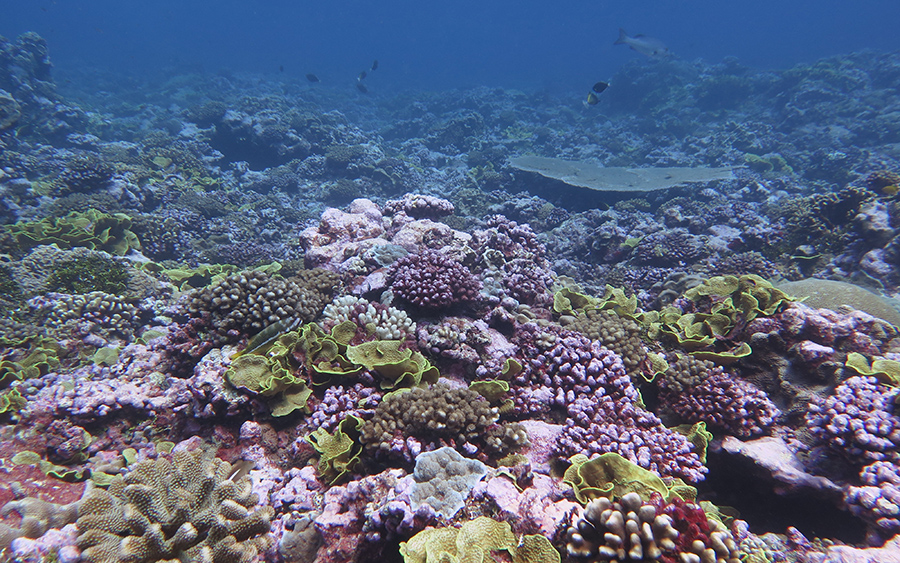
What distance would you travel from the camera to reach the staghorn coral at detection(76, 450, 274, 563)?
7.29 feet

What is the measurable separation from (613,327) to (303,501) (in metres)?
4.04

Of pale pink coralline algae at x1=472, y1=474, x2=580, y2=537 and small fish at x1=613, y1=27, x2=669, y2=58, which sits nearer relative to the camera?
pale pink coralline algae at x1=472, y1=474, x2=580, y2=537

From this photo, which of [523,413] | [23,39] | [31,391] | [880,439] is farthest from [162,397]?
[23,39]

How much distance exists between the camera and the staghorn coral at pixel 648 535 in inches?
80.7

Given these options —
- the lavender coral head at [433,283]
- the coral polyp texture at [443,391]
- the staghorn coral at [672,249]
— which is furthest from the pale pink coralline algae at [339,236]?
the staghorn coral at [672,249]

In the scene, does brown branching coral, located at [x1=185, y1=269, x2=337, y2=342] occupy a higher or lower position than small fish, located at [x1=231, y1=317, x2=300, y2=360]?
higher

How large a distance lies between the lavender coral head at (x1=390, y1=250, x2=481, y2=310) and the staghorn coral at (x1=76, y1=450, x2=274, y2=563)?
2.87 meters

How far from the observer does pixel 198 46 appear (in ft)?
238

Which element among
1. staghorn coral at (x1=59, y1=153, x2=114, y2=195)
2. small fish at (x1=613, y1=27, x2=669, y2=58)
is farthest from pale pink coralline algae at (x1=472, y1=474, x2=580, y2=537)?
small fish at (x1=613, y1=27, x2=669, y2=58)

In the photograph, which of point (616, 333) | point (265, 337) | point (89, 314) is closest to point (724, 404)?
point (616, 333)

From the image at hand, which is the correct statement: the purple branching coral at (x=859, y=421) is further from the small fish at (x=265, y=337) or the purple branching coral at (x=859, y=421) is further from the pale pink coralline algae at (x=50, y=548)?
the pale pink coralline algae at (x=50, y=548)

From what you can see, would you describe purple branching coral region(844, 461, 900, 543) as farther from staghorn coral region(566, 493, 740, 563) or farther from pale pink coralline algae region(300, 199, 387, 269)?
pale pink coralline algae region(300, 199, 387, 269)

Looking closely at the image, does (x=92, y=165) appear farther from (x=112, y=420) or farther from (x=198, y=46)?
(x=198, y=46)

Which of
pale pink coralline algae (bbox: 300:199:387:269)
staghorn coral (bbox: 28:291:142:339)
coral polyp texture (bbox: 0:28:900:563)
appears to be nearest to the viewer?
coral polyp texture (bbox: 0:28:900:563)
